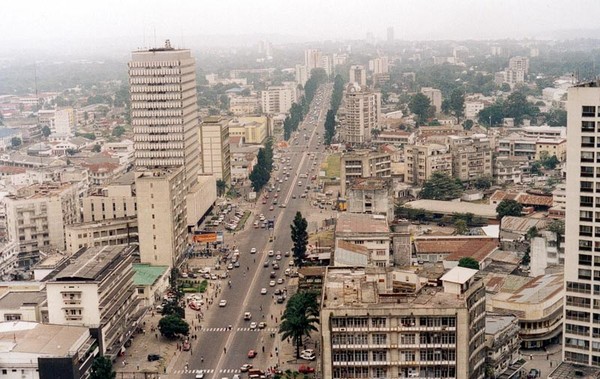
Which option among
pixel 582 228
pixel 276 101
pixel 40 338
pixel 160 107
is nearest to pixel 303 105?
pixel 276 101

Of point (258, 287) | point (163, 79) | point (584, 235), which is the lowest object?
point (258, 287)

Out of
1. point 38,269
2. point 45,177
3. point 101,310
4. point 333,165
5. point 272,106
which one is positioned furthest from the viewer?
point 272,106

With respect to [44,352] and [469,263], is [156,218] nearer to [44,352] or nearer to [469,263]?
[44,352]

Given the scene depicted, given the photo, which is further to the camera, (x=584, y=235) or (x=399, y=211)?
(x=399, y=211)

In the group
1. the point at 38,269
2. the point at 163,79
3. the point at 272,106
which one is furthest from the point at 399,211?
the point at 272,106

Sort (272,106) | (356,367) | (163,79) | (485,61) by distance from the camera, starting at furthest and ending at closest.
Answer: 1. (485,61)
2. (272,106)
3. (163,79)
4. (356,367)

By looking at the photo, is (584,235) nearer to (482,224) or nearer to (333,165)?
(482,224)

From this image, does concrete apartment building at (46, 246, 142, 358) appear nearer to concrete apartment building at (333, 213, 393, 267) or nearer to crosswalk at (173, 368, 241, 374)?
crosswalk at (173, 368, 241, 374)
